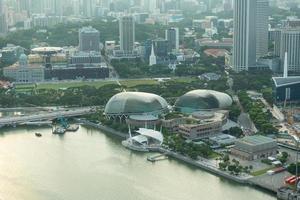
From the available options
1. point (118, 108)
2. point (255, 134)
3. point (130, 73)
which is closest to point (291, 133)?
point (255, 134)

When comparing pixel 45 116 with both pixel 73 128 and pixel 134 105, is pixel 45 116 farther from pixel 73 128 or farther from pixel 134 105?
pixel 134 105

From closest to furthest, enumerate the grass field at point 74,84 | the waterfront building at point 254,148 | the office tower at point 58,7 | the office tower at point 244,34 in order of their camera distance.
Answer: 1. the waterfront building at point 254,148
2. the grass field at point 74,84
3. the office tower at point 244,34
4. the office tower at point 58,7

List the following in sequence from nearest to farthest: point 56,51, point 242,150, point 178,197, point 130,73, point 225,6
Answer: point 178,197
point 242,150
point 130,73
point 56,51
point 225,6

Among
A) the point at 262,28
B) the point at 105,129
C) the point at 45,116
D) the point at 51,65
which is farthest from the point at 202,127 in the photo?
the point at 262,28

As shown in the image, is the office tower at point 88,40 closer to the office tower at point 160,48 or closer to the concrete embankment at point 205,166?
the office tower at point 160,48

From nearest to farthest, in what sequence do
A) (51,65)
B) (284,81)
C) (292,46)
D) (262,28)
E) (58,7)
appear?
(284,81) < (292,46) < (51,65) < (262,28) < (58,7)

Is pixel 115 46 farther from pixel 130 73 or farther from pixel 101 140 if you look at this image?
pixel 101 140

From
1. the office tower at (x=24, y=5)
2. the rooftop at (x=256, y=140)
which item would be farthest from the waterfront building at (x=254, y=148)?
the office tower at (x=24, y=5)
